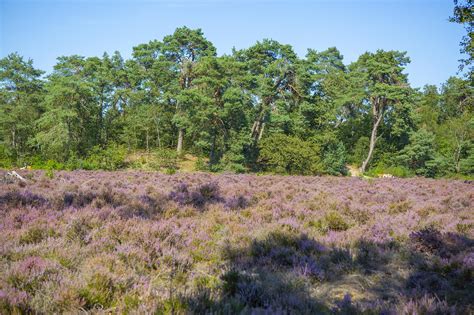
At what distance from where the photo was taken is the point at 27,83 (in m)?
45.7

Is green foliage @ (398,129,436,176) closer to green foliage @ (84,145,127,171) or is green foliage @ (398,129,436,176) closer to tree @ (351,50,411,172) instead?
tree @ (351,50,411,172)

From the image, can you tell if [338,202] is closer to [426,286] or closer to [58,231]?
[426,286]

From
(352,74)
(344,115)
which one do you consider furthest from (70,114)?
(344,115)

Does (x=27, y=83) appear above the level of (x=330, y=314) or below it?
above

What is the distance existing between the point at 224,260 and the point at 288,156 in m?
29.4

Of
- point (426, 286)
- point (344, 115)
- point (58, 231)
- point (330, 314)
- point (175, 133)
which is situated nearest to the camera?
point (330, 314)

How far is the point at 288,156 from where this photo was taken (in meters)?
33.5

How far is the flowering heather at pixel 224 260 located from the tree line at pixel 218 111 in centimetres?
2321

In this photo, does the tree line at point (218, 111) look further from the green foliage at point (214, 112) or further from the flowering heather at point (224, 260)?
the flowering heather at point (224, 260)

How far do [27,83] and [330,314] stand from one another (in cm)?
5615

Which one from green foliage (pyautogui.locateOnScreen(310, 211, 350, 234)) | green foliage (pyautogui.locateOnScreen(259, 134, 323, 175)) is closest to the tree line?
green foliage (pyautogui.locateOnScreen(259, 134, 323, 175))

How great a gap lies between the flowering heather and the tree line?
23.2 m

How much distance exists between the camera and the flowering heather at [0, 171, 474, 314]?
10.2 ft

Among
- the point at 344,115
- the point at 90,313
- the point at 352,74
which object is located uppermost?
the point at 352,74
